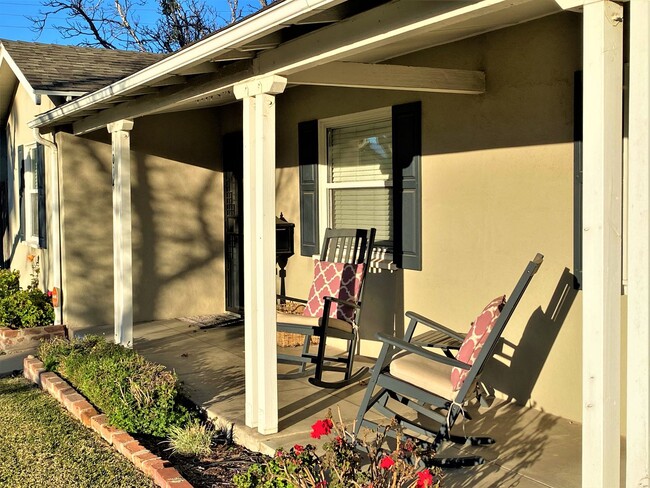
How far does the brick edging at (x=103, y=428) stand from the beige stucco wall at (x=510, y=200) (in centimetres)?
249

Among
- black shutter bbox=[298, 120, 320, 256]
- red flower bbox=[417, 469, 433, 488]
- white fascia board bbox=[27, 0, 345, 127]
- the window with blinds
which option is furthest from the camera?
black shutter bbox=[298, 120, 320, 256]

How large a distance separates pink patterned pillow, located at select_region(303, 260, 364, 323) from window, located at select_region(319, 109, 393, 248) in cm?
63

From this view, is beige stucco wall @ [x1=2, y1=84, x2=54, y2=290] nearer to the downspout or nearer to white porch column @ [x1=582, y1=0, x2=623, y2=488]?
the downspout

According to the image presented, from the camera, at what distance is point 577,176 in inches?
182

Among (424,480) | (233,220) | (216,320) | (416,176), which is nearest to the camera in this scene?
(424,480)

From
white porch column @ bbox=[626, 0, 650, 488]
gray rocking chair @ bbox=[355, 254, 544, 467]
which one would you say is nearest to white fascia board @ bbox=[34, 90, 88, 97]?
gray rocking chair @ bbox=[355, 254, 544, 467]

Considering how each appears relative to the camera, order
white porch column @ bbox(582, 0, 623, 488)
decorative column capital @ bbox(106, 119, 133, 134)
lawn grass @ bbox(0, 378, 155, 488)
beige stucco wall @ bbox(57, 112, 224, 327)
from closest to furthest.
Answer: white porch column @ bbox(582, 0, 623, 488) < lawn grass @ bbox(0, 378, 155, 488) < decorative column capital @ bbox(106, 119, 133, 134) < beige stucco wall @ bbox(57, 112, 224, 327)

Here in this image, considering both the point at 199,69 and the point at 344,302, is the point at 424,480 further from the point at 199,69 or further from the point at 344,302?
the point at 199,69

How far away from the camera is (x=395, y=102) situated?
615 cm

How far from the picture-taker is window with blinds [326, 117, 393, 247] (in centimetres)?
654

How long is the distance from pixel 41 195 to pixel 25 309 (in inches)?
54.8

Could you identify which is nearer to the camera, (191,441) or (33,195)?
(191,441)

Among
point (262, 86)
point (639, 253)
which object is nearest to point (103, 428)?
point (262, 86)

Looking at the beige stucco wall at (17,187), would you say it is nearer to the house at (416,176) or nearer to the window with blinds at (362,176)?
the house at (416,176)
